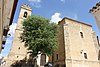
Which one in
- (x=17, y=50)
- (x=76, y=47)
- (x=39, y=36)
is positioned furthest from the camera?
(x=17, y=50)

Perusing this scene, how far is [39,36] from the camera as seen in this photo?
17812 millimetres

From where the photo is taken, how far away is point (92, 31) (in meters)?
23.9

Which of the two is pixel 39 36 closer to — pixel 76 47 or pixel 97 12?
pixel 76 47

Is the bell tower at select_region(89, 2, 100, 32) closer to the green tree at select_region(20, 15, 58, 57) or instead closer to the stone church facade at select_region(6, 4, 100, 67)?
the green tree at select_region(20, 15, 58, 57)

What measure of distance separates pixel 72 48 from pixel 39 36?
627 centimetres

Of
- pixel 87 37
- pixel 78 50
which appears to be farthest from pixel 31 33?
pixel 87 37

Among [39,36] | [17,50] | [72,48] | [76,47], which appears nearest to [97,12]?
[39,36]

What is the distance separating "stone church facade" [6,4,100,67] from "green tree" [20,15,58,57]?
227 cm

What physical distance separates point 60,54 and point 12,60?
9.05 metres

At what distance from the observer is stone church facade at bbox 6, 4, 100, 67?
18953 millimetres

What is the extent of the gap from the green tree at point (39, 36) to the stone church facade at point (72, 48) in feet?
7.46

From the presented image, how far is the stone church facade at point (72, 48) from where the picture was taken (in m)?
19.0

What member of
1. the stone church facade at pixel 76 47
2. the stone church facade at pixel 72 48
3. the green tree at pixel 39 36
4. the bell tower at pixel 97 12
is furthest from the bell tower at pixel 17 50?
the bell tower at pixel 97 12

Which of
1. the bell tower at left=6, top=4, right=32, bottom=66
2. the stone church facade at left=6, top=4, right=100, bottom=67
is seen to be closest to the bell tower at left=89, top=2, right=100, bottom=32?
the stone church facade at left=6, top=4, right=100, bottom=67
